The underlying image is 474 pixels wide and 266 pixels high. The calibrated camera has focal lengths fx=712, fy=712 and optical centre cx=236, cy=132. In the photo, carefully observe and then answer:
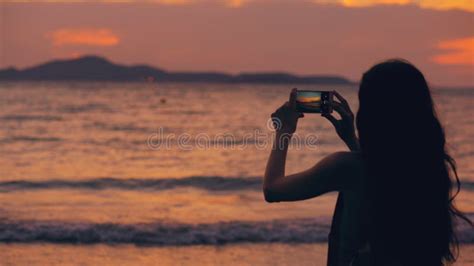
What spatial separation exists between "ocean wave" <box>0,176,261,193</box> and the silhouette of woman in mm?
13560

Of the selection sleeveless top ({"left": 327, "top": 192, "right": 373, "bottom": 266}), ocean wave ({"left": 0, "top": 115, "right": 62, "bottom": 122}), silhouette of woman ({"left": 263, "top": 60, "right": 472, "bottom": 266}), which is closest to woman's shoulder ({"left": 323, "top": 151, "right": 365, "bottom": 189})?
silhouette of woman ({"left": 263, "top": 60, "right": 472, "bottom": 266})

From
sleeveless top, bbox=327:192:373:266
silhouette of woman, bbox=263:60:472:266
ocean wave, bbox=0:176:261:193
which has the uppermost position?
silhouette of woman, bbox=263:60:472:266

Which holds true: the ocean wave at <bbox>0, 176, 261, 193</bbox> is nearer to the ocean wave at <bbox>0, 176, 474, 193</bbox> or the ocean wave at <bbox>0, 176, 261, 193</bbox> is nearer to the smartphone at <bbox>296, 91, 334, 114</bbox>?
the ocean wave at <bbox>0, 176, 474, 193</bbox>

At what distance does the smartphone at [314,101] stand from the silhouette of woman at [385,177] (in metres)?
0.06

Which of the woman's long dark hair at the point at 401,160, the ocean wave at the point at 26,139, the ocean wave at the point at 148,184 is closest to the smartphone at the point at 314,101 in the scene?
the woman's long dark hair at the point at 401,160

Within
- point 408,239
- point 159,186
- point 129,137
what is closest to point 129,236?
point 159,186

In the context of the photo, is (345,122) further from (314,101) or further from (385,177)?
(385,177)

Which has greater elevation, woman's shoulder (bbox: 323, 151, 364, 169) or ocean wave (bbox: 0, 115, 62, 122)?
woman's shoulder (bbox: 323, 151, 364, 169)

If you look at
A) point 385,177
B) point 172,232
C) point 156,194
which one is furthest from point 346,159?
point 156,194

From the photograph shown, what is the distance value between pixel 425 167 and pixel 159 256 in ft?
22.7

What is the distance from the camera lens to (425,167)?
2268 mm

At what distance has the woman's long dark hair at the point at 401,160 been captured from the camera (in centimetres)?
223

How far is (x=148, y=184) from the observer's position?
53.5 feet

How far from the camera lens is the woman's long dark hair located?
223cm
